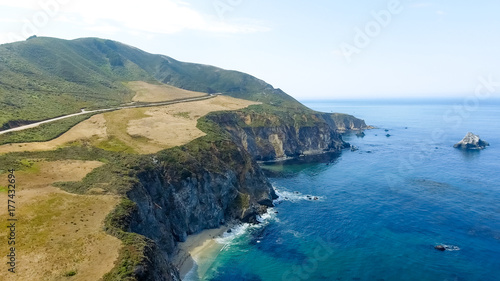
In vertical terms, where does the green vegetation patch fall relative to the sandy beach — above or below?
above

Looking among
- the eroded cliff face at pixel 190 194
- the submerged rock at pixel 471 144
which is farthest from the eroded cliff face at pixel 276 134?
the submerged rock at pixel 471 144

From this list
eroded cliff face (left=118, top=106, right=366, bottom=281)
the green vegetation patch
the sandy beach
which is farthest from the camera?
the green vegetation patch

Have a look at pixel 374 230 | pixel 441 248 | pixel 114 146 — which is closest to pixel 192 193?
pixel 114 146

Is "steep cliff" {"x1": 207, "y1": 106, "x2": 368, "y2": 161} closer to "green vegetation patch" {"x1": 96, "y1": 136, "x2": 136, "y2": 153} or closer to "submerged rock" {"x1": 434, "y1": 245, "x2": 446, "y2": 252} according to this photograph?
"green vegetation patch" {"x1": 96, "y1": 136, "x2": 136, "y2": 153}

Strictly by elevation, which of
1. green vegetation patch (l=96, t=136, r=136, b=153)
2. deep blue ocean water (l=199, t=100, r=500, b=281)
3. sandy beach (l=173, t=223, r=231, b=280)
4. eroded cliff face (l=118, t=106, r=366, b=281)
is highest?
green vegetation patch (l=96, t=136, r=136, b=153)

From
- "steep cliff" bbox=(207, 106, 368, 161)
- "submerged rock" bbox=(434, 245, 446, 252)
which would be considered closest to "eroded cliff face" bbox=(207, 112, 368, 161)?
"steep cliff" bbox=(207, 106, 368, 161)

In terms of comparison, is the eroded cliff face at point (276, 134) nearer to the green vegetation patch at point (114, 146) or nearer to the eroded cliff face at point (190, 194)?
the eroded cliff face at point (190, 194)

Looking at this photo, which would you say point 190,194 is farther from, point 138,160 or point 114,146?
point 114,146

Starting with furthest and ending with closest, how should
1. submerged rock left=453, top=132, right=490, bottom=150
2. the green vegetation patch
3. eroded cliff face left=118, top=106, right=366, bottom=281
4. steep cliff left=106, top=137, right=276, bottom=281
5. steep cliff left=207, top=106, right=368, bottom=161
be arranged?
submerged rock left=453, top=132, right=490, bottom=150
steep cliff left=207, top=106, right=368, bottom=161
the green vegetation patch
steep cliff left=106, top=137, right=276, bottom=281
eroded cliff face left=118, top=106, right=366, bottom=281
